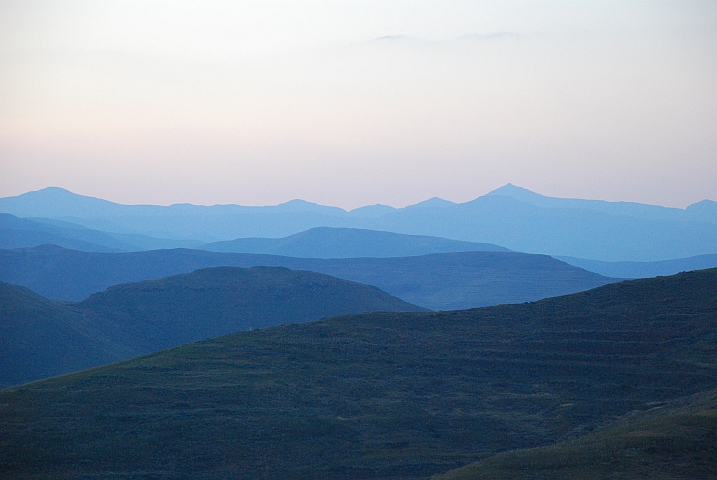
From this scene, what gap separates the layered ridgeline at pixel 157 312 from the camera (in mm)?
68938

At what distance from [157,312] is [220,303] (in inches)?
301

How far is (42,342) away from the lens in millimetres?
69750

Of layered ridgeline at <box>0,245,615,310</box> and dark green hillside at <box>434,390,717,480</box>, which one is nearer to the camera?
dark green hillside at <box>434,390,717,480</box>

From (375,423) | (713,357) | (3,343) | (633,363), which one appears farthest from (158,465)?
(3,343)

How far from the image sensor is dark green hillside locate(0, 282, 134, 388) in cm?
6638

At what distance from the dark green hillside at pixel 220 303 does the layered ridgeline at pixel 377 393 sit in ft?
119

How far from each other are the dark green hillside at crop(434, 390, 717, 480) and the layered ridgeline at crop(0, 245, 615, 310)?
98.2m

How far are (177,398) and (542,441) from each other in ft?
57.9

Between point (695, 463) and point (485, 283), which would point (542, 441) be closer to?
point (695, 463)

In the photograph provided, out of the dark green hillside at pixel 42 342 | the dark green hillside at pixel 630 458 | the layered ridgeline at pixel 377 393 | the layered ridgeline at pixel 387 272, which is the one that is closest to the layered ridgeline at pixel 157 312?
the dark green hillside at pixel 42 342

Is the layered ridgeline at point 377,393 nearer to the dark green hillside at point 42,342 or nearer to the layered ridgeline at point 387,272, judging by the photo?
the dark green hillside at point 42,342

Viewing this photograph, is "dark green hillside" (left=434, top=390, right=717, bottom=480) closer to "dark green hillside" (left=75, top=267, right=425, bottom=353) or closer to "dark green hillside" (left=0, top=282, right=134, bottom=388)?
"dark green hillside" (left=0, top=282, right=134, bottom=388)

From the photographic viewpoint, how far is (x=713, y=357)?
38.8m

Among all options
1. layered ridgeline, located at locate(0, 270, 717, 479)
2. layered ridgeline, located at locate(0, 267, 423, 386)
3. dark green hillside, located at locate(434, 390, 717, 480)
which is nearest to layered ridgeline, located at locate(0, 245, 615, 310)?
layered ridgeline, located at locate(0, 267, 423, 386)
